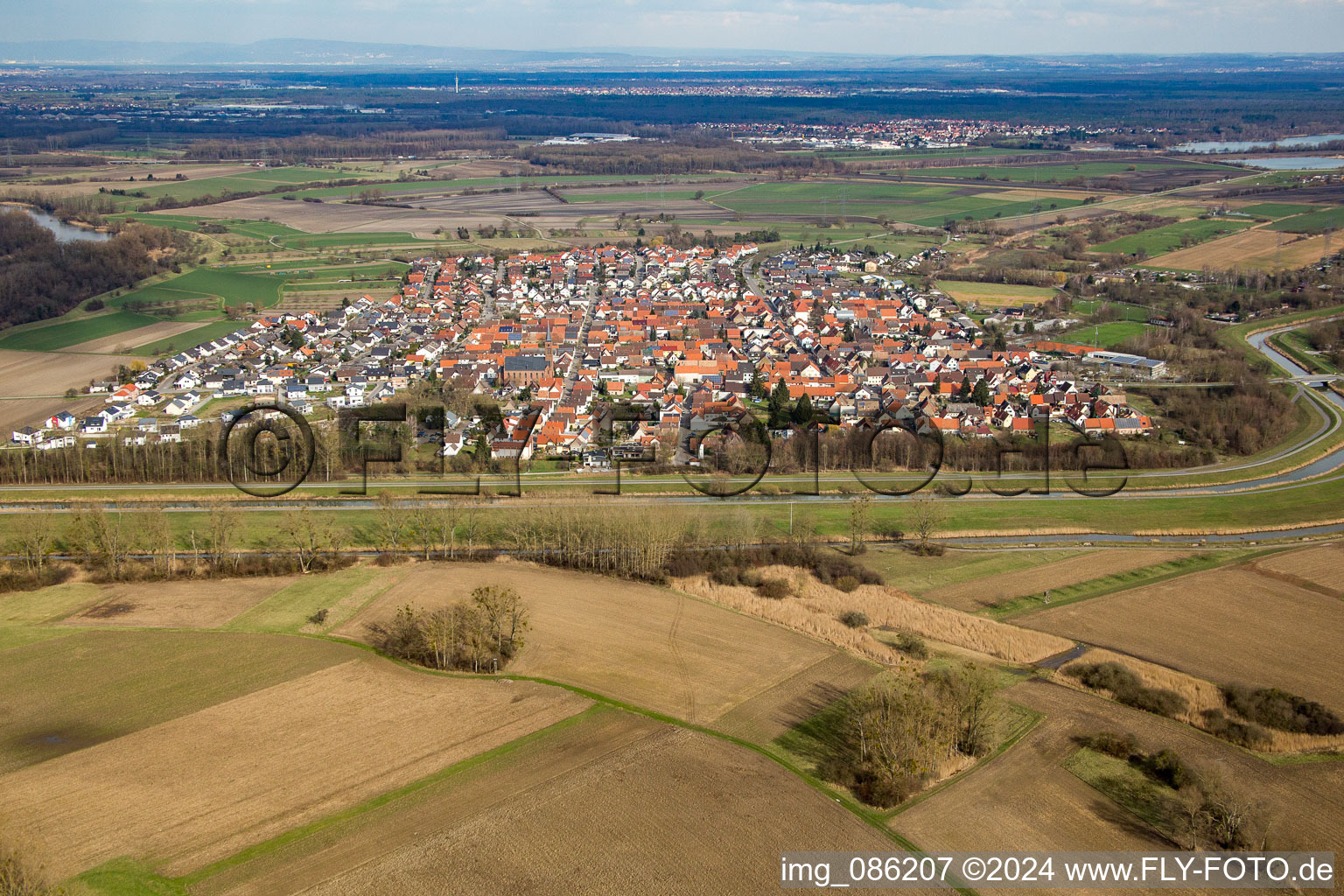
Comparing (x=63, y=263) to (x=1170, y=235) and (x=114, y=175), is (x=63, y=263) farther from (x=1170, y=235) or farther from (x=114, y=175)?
(x=1170, y=235)

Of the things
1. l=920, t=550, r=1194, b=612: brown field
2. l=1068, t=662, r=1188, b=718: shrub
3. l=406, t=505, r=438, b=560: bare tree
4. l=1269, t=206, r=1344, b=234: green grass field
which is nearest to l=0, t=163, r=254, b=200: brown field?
l=406, t=505, r=438, b=560: bare tree

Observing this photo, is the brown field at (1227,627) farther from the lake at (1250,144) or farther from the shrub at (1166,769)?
the lake at (1250,144)

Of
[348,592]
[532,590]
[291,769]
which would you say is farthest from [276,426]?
[291,769]

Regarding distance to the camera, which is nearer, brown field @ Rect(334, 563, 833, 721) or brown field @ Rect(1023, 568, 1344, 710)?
brown field @ Rect(334, 563, 833, 721)

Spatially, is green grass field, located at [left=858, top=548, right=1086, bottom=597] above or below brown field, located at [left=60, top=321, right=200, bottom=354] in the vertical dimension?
below

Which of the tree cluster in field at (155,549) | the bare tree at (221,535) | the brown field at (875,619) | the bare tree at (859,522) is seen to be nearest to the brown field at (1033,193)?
the bare tree at (859,522)

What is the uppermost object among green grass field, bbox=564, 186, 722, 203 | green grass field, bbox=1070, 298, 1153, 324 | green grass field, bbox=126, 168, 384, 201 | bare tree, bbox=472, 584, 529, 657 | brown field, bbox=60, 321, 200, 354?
green grass field, bbox=126, 168, 384, 201

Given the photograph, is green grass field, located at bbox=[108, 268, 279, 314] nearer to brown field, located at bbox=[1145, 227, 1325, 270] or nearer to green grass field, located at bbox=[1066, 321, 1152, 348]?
green grass field, located at bbox=[1066, 321, 1152, 348]
